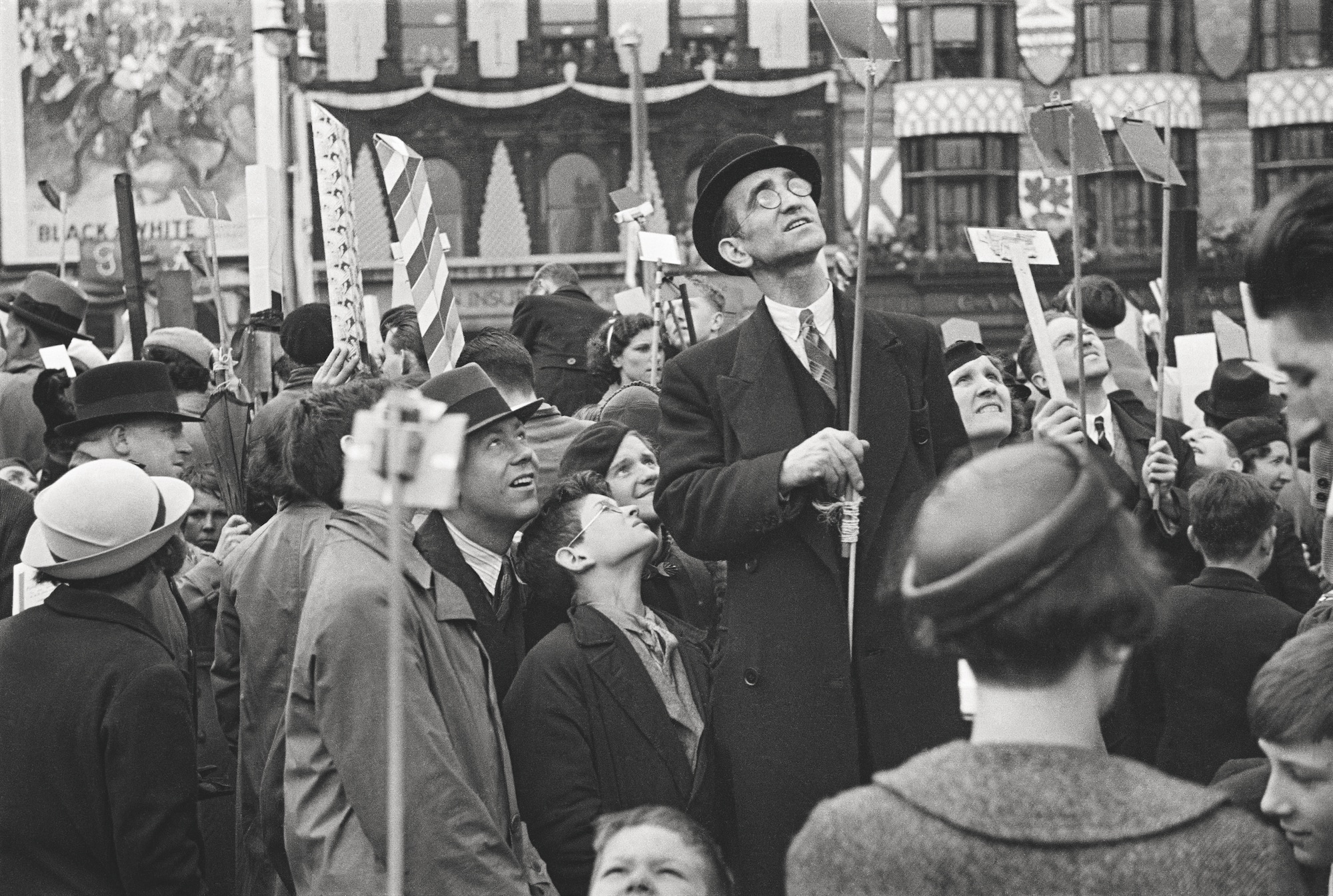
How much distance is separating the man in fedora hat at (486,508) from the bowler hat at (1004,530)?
278 cm

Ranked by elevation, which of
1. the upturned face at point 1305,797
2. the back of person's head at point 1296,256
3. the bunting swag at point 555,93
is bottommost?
the upturned face at point 1305,797

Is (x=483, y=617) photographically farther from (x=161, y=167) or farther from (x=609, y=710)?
(x=161, y=167)

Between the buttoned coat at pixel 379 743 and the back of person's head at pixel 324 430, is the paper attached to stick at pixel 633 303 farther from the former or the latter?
the buttoned coat at pixel 379 743

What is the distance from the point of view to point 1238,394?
8.00 metres

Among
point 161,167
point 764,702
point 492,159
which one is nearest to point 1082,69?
point 492,159

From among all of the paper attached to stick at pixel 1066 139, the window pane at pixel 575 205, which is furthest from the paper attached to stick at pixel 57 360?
the window pane at pixel 575 205

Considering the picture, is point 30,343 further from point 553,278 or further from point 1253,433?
point 1253,433

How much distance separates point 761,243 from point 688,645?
3.81 feet

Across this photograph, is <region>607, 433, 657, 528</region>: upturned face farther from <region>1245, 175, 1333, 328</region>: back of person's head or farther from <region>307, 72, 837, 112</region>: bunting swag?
<region>307, 72, 837, 112</region>: bunting swag

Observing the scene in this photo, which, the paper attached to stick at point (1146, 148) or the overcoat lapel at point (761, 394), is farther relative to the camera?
the paper attached to stick at point (1146, 148)

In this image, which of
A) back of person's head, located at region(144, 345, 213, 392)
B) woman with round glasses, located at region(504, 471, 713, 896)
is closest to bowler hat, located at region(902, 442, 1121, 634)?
woman with round glasses, located at region(504, 471, 713, 896)

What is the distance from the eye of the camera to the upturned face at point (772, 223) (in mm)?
4098

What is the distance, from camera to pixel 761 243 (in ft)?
13.6

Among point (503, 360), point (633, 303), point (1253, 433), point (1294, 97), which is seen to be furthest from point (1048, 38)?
point (503, 360)
